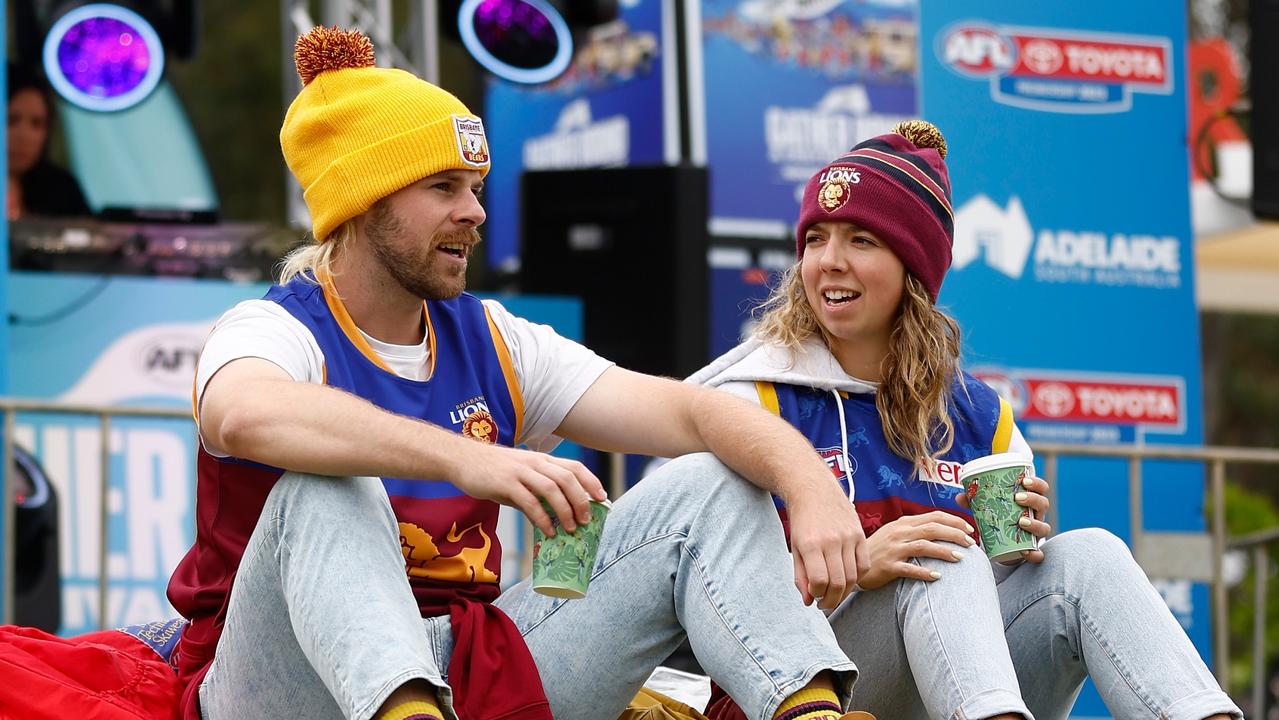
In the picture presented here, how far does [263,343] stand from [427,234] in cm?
34

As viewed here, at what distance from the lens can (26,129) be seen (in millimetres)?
5785

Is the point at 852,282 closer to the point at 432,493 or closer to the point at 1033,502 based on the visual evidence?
the point at 1033,502

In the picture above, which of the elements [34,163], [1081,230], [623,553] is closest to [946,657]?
[623,553]

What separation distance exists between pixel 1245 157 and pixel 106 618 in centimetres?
529

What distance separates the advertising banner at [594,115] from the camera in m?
7.07

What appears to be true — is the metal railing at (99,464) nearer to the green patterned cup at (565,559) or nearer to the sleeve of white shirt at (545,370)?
the sleeve of white shirt at (545,370)

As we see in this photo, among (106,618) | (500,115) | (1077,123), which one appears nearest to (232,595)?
(106,618)

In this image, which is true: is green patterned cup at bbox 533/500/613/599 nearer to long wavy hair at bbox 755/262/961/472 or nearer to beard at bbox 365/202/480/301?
beard at bbox 365/202/480/301

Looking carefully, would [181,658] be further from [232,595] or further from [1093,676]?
[1093,676]

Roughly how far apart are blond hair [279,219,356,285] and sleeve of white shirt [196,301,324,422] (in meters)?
0.14

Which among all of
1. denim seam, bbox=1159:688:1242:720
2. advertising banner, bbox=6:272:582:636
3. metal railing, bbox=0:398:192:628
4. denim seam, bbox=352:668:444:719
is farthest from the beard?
advertising banner, bbox=6:272:582:636

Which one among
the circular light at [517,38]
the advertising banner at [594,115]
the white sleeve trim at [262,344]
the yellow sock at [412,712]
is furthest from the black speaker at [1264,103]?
the yellow sock at [412,712]

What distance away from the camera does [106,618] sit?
15.0ft

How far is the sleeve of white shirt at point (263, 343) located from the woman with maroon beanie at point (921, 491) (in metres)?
0.73
